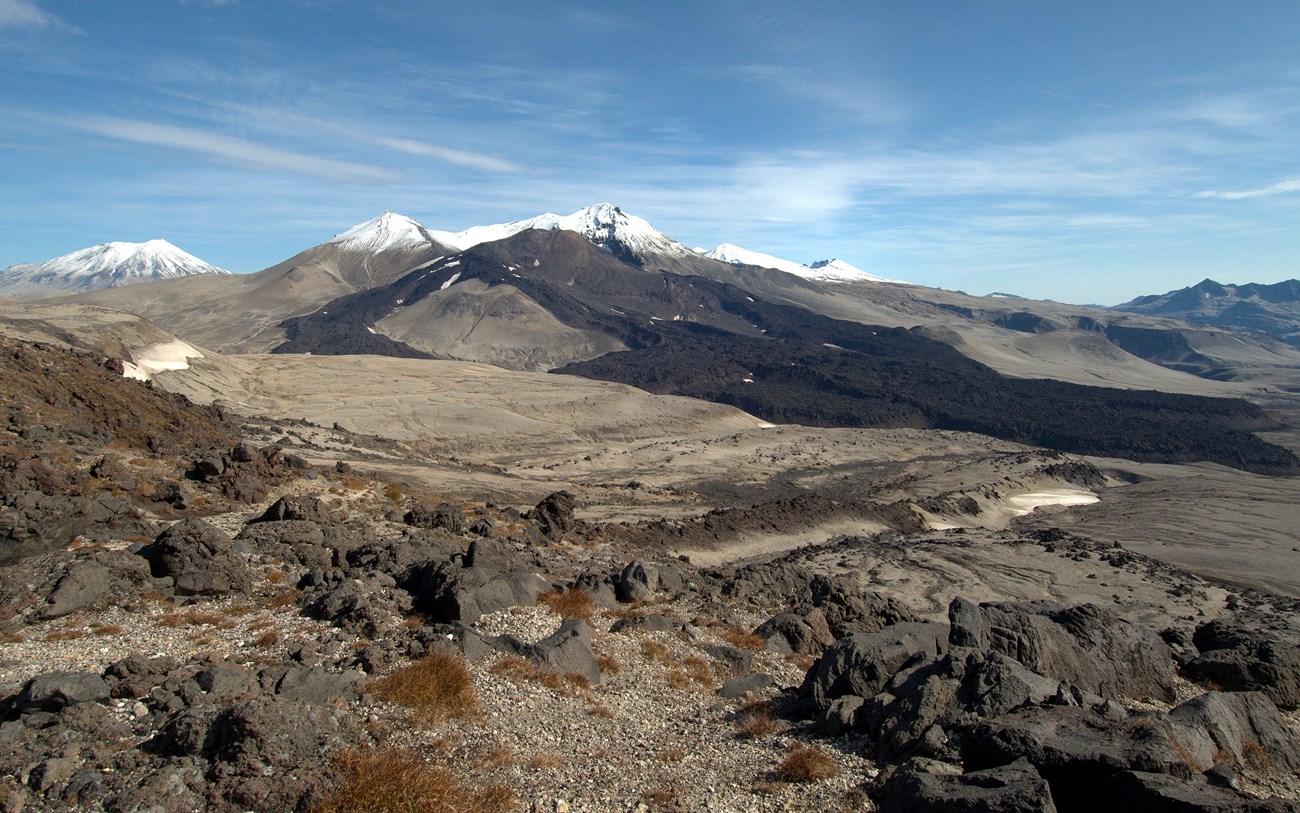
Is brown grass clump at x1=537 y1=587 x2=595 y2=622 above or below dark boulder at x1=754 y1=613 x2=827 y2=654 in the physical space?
above

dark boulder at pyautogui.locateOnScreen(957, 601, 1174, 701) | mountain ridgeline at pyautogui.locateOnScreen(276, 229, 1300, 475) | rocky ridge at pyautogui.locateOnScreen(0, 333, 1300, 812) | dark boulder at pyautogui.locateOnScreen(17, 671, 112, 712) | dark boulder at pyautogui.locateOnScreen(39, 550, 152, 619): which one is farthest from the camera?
mountain ridgeline at pyautogui.locateOnScreen(276, 229, 1300, 475)

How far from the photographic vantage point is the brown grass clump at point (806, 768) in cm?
685

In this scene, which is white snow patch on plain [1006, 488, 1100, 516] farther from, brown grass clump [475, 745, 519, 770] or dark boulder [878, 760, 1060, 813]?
brown grass clump [475, 745, 519, 770]

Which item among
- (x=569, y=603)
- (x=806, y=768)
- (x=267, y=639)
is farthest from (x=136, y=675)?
(x=806, y=768)

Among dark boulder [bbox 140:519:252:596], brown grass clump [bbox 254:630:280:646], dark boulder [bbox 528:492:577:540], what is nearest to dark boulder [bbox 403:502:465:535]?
dark boulder [bbox 528:492:577:540]

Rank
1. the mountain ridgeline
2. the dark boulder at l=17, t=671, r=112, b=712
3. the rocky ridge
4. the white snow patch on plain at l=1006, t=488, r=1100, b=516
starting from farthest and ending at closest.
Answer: the mountain ridgeline, the white snow patch on plain at l=1006, t=488, r=1100, b=516, the dark boulder at l=17, t=671, r=112, b=712, the rocky ridge

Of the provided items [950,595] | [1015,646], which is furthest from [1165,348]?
[1015,646]

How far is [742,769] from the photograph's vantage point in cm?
721

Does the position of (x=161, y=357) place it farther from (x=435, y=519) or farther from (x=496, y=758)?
(x=496, y=758)

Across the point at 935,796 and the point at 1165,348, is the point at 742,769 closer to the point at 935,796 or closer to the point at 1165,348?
the point at 935,796

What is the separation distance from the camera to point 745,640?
40.3 ft

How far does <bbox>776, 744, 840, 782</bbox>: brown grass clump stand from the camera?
685 centimetres

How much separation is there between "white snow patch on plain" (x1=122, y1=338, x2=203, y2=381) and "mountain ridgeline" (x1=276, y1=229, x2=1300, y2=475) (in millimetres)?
54791

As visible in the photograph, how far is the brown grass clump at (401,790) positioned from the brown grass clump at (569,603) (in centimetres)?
563
